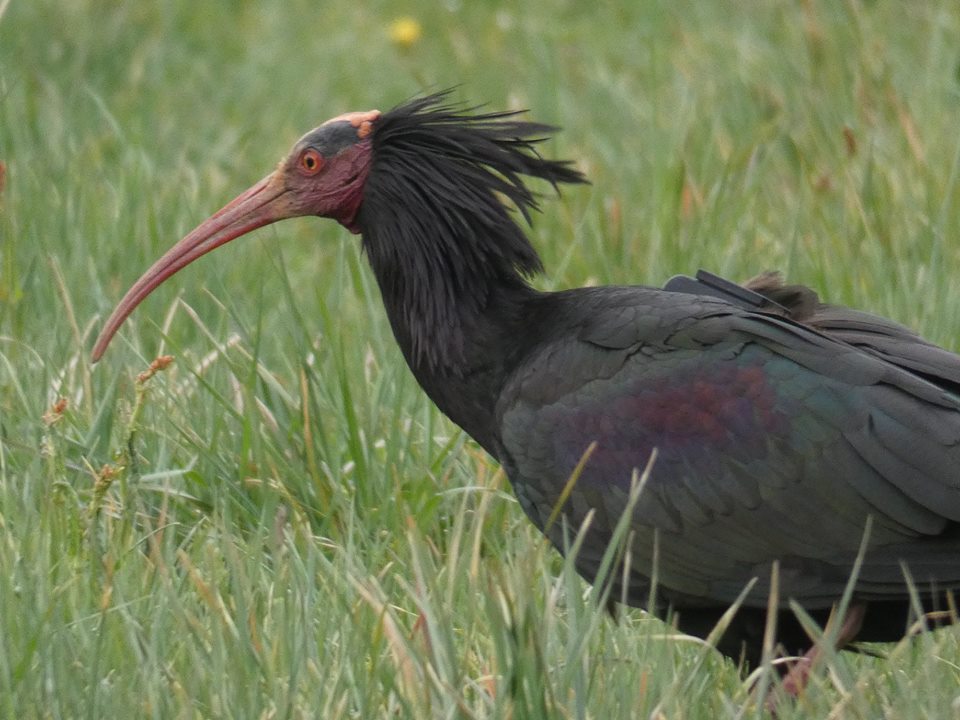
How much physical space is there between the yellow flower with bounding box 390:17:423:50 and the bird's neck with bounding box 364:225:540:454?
4779mm

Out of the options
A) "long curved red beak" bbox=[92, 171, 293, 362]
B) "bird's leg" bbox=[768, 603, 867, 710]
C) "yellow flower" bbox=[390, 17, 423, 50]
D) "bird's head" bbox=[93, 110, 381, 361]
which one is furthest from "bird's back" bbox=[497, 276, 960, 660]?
"yellow flower" bbox=[390, 17, 423, 50]

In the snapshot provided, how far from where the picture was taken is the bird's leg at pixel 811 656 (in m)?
3.50

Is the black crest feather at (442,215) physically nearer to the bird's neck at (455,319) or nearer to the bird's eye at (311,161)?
the bird's neck at (455,319)

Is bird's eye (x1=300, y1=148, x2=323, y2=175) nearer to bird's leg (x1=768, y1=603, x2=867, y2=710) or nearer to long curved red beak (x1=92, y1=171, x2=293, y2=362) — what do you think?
long curved red beak (x1=92, y1=171, x2=293, y2=362)

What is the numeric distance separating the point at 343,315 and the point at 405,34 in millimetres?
3894

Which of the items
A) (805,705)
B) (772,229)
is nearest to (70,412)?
(805,705)

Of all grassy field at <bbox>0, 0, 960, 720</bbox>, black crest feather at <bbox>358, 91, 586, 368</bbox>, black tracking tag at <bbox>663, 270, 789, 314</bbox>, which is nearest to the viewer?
grassy field at <bbox>0, 0, 960, 720</bbox>

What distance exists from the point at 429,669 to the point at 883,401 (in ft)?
3.80

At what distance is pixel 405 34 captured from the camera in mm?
8969

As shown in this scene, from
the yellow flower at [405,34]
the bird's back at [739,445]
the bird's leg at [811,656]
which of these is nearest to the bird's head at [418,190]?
the bird's back at [739,445]

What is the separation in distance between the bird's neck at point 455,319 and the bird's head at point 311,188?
0.13 m

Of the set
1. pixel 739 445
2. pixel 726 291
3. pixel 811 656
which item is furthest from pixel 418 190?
pixel 811 656

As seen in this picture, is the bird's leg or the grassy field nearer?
the grassy field

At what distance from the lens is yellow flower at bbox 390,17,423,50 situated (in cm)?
897
